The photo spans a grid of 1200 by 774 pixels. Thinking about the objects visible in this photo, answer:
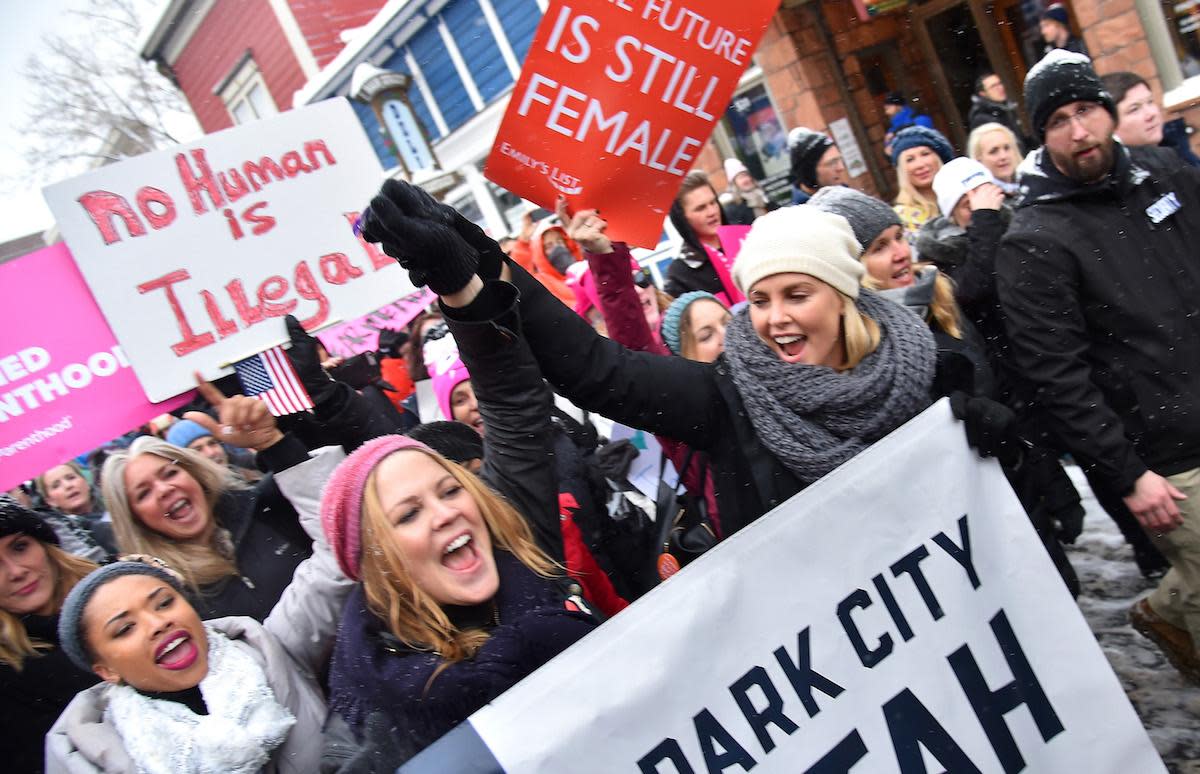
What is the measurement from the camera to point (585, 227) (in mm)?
2398

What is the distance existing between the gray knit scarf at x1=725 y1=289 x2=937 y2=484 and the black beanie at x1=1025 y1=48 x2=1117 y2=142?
121cm

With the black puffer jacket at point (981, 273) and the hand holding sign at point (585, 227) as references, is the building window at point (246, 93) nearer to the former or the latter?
the black puffer jacket at point (981, 273)

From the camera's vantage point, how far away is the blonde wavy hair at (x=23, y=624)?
269cm

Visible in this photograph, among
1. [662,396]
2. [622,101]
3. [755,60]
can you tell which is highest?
[755,60]

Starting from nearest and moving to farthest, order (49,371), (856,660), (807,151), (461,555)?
(856,660)
(461,555)
(49,371)
(807,151)

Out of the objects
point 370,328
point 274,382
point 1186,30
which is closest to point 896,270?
point 274,382

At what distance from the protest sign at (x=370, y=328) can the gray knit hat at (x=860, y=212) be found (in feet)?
7.32

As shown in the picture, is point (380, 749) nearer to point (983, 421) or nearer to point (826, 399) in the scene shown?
point (826, 399)

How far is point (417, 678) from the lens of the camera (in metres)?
1.73

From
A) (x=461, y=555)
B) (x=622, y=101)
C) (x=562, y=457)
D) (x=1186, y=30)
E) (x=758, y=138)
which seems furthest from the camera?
(x=758, y=138)

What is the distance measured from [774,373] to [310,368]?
1758 mm

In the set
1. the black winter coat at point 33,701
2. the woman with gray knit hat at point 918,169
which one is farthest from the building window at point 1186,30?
the black winter coat at point 33,701

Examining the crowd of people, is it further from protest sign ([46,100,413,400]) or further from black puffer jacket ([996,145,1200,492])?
protest sign ([46,100,413,400])

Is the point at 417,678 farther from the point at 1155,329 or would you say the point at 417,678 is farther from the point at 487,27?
the point at 487,27
